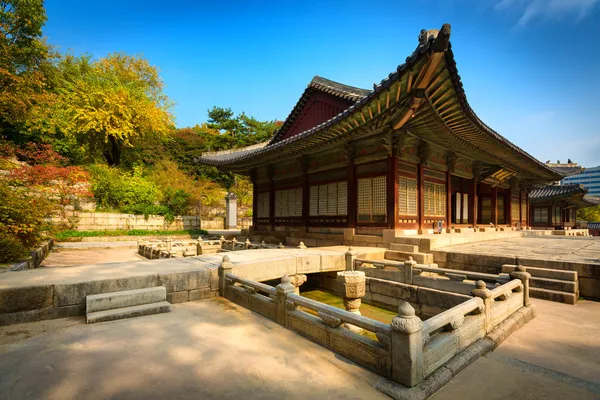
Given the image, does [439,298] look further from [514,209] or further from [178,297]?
[514,209]

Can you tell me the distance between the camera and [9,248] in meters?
8.05

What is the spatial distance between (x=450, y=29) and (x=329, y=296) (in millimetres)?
8559

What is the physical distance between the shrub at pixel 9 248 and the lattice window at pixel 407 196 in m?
12.5

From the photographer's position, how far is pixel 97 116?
2411 centimetres

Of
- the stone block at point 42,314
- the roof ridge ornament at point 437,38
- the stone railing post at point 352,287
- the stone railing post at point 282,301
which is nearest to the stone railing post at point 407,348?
the stone railing post at point 282,301

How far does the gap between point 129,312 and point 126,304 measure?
0.99 ft

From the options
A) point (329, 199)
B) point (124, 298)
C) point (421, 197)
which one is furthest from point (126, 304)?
point (421, 197)

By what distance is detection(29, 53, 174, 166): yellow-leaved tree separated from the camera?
24359 millimetres

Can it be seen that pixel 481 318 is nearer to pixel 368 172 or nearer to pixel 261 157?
pixel 368 172

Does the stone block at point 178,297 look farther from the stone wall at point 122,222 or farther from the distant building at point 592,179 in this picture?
the distant building at point 592,179

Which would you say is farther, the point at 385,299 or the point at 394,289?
the point at 385,299

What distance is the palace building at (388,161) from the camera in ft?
27.6

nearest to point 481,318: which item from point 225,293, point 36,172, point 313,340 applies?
point 313,340

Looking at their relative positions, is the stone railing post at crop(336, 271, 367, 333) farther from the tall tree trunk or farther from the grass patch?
the tall tree trunk
